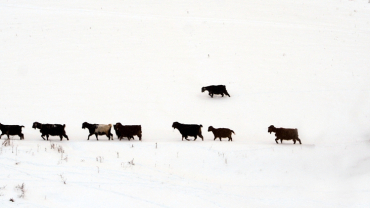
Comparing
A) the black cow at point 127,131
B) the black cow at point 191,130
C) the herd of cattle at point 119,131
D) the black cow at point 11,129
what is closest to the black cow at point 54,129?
the herd of cattle at point 119,131

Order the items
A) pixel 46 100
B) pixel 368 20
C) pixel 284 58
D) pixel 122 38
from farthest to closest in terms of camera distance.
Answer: pixel 368 20
pixel 122 38
pixel 284 58
pixel 46 100

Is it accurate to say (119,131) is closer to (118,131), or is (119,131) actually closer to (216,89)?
(118,131)

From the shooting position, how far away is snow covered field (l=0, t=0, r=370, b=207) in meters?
11.5

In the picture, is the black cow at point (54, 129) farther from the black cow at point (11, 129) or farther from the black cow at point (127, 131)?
the black cow at point (127, 131)

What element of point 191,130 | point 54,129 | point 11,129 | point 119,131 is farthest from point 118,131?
point 11,129

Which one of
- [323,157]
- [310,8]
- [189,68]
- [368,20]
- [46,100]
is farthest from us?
[310,8]

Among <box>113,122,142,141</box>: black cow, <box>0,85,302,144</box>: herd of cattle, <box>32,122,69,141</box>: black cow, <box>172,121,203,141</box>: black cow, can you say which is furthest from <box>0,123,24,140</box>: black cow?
<box>172,121,203,141</box>: black cow

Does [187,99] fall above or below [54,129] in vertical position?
above

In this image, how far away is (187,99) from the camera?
21016 mm

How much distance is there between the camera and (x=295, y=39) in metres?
30.0

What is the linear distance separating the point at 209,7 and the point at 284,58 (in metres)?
12.4

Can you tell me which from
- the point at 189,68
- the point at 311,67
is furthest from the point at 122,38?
the point at 311,67

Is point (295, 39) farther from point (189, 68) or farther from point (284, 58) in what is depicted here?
point (189, 68)

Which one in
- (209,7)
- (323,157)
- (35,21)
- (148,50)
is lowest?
(323,157)
